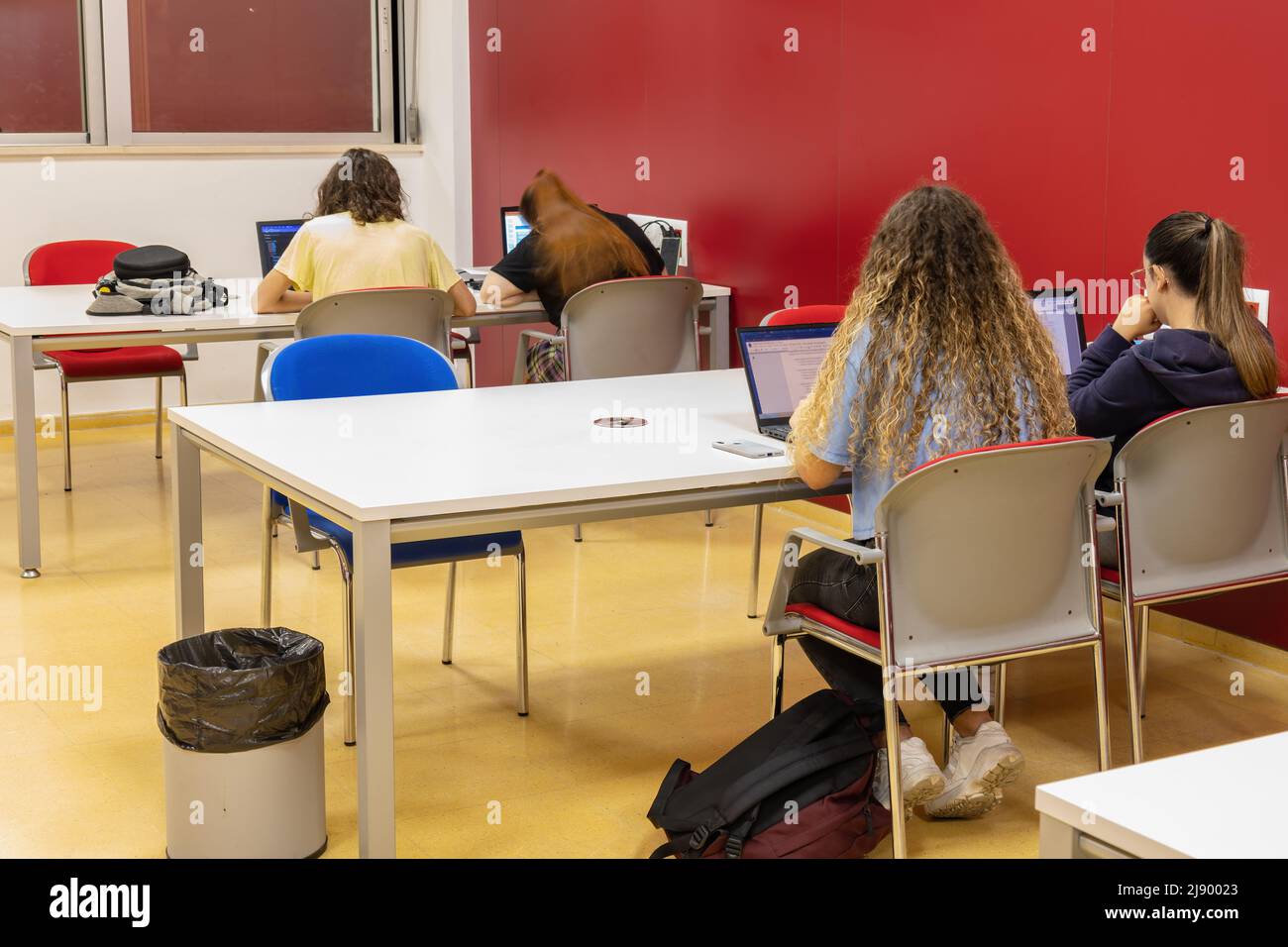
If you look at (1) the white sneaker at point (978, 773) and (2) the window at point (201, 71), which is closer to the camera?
(1) the white sneaker at point (978, 773)

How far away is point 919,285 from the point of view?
2.66 m

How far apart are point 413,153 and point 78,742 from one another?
466 cm

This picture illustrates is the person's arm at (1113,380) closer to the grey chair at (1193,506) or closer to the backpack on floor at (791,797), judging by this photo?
the grey chair at (1193,506)

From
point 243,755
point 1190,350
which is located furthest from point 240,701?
point 1190,350

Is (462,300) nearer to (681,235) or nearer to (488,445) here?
(681,235)

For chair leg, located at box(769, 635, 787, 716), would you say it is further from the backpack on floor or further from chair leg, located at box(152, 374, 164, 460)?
chair leg, located at box(152, 374, 164, 460)

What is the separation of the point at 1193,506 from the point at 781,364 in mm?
897

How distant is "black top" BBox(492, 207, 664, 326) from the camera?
507cm

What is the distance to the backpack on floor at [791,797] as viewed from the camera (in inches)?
102

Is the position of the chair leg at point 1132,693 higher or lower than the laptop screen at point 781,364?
lower

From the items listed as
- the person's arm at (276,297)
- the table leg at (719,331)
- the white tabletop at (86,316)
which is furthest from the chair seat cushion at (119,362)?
the table leg at (719,331)

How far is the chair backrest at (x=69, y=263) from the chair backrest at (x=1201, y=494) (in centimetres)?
424

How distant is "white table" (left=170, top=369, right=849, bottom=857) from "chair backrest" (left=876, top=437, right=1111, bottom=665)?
0.38 meters
